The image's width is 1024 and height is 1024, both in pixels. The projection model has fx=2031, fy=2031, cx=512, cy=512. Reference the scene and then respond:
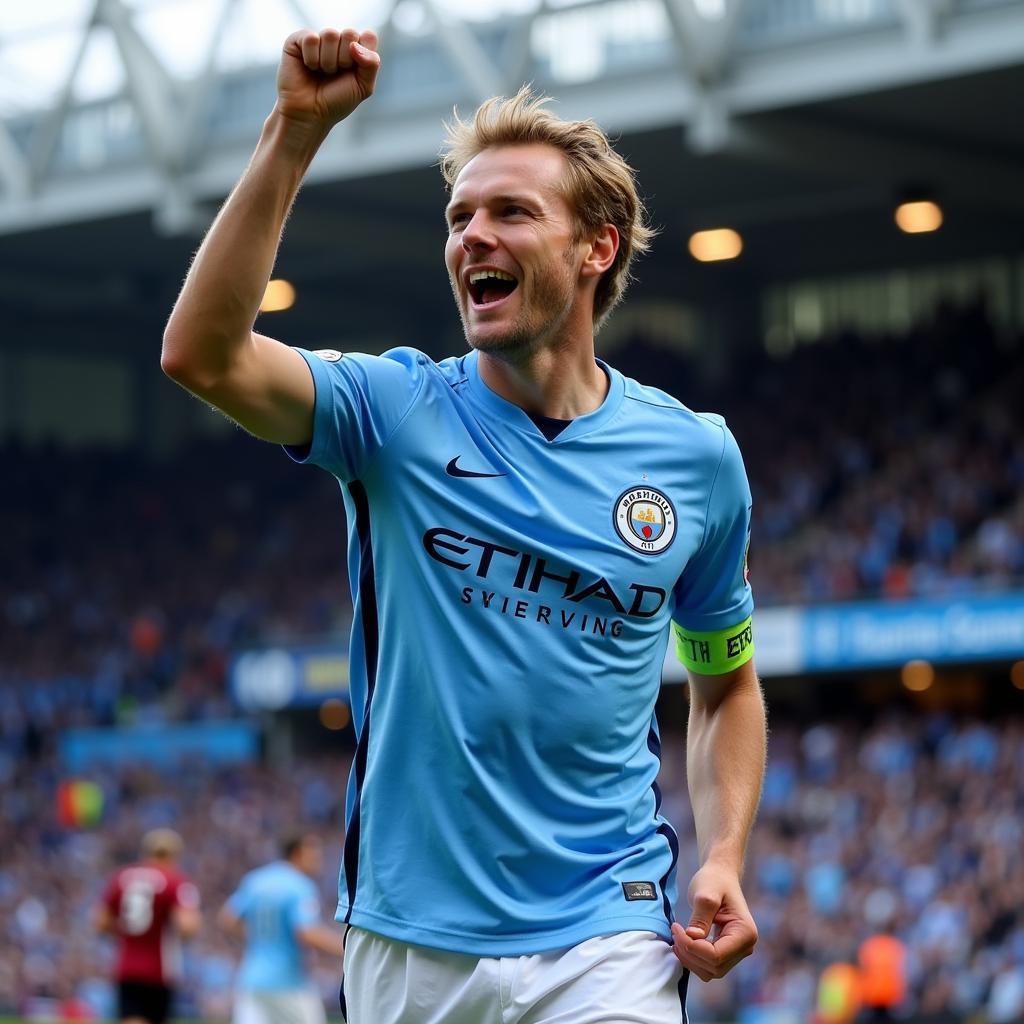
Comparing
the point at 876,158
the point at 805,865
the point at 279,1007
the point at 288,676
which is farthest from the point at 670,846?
the point at 288,676

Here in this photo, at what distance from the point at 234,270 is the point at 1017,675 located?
20.9 meters

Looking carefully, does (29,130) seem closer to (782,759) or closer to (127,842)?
(127,842)

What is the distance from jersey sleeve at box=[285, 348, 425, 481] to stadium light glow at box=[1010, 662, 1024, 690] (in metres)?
20.3

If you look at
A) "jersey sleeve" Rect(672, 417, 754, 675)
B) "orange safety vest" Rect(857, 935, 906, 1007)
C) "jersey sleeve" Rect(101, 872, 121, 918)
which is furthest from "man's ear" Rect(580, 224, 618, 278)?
"orange safety vest" Rect(857, 935, 906, 1007)

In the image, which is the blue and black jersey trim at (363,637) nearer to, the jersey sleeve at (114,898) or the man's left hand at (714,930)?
the man's left hand at (714,930)

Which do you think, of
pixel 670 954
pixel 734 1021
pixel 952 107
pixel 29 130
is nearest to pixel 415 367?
pixel 670 954

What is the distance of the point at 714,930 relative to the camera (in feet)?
10.8

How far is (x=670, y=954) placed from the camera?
10.9 feet

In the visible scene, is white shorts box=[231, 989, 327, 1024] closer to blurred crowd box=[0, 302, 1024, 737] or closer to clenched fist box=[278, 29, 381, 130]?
clenched fist box=[278, 29, 381, 130]

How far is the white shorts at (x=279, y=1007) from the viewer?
12297 millimetres

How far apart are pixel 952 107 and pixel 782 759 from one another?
24.3 ft

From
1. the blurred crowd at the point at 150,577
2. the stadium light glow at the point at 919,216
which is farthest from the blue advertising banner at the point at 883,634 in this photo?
the blurred crowd at the point at 150,577

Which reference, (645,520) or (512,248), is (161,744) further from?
(512,248)

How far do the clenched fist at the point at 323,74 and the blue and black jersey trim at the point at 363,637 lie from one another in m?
0.63
